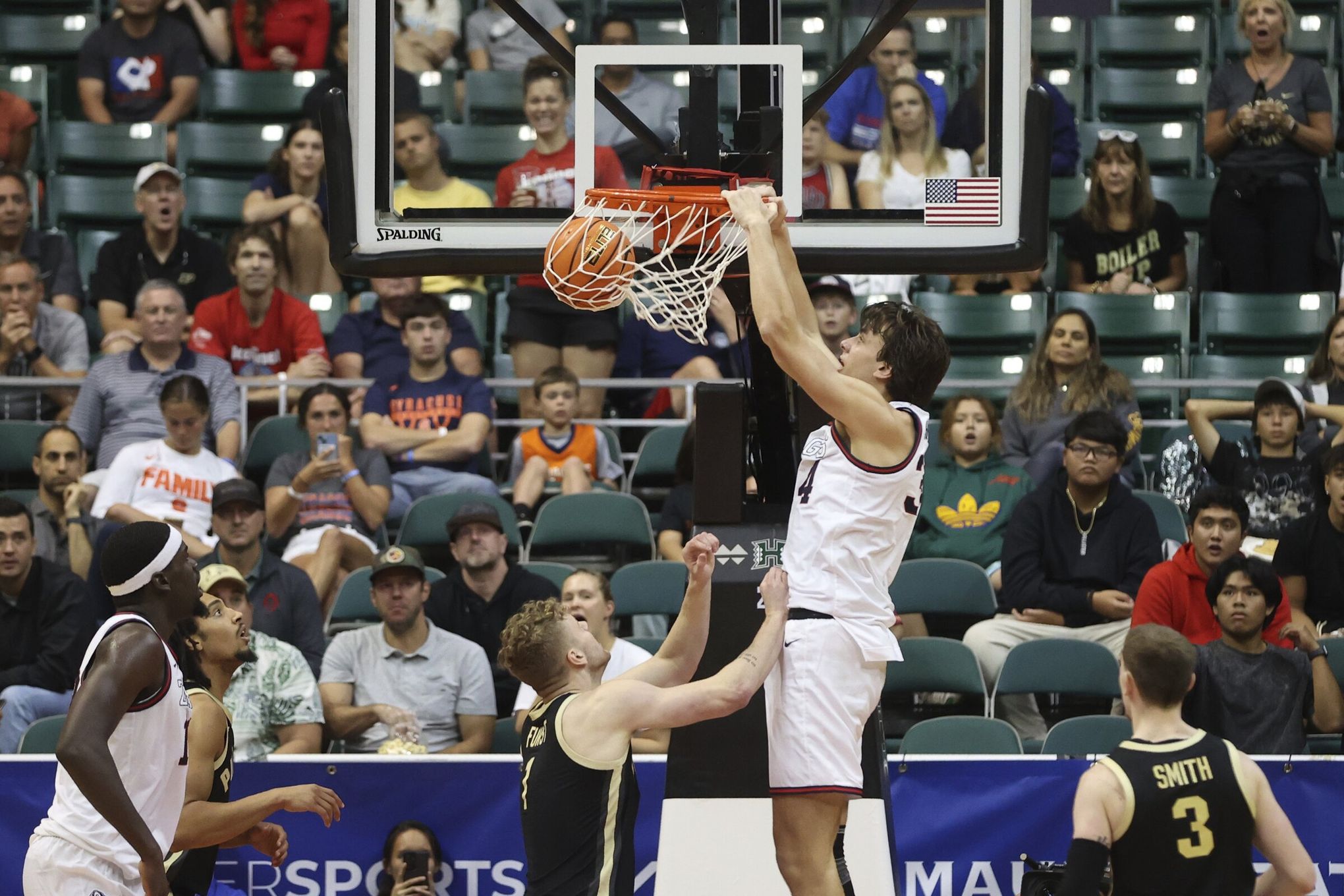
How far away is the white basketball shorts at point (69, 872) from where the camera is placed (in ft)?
17.4

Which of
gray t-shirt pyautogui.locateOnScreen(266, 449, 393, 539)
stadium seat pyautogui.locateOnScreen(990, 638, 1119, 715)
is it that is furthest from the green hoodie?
gray t-shirt pyautogui.locateOnScreen(266, 449, 393, 539)

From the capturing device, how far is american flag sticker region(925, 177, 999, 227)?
20.1ft

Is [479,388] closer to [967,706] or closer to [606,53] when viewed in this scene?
[967,706]

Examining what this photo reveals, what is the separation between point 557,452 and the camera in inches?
396

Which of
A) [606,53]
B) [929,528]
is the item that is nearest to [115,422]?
[929,528]

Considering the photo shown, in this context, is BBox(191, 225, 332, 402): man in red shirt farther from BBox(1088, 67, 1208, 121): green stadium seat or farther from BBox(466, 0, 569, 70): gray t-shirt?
BBox(1088, 67, 1208, 121): green stadium seat

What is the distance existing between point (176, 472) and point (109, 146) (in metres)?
4.20

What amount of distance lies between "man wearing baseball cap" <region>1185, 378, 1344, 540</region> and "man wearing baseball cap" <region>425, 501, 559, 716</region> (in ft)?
11.0

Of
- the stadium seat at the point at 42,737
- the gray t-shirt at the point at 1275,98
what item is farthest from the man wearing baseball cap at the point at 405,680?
the gray t-shirt at the point at 1275,98

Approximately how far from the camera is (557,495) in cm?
964

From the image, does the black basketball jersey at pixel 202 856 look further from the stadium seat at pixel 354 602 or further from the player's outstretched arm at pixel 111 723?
the stadium seat at pixel 354 602

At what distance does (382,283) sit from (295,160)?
42.9 inches

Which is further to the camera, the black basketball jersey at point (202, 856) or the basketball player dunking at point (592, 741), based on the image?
the black basketball jersey at point (202, 856)

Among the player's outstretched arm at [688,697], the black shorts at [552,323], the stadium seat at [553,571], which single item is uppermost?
the black shorts at [552,323]
